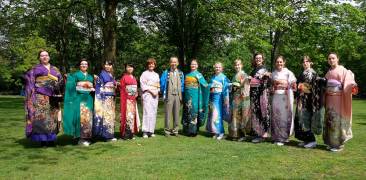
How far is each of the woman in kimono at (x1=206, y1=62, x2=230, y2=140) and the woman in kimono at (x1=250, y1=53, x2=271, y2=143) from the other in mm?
840

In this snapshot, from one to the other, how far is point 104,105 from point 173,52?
1978cm

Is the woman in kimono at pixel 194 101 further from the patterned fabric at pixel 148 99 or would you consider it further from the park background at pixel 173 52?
the patterned fabric at pixel 148 99

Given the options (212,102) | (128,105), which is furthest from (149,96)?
(212,102)

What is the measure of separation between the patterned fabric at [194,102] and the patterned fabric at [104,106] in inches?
74.9

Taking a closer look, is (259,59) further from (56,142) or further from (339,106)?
(56,142)

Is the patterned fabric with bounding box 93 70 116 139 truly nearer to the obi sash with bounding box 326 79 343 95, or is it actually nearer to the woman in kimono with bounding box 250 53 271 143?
the woman in kimono with bounding box 250 53 271 143

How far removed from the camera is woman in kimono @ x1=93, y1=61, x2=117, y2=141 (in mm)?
8711

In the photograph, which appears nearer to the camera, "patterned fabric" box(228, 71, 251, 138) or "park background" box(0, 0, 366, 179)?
"park background" box(0, 0, 366, 179)

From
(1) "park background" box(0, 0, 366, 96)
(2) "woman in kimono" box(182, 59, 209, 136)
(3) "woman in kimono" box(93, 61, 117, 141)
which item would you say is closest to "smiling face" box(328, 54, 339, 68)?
(2) "woman in kimono" box(182, 59, 209, 136)

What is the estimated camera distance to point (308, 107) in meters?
8.19

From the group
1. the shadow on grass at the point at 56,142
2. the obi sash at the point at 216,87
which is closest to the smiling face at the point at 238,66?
the obi sash at the point at 216,87

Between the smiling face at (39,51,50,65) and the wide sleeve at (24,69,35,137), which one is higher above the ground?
the smiling face at (39,51,50,65)

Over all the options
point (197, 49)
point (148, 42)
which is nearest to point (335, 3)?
point (197, 49)

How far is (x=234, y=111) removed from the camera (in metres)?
9.19
